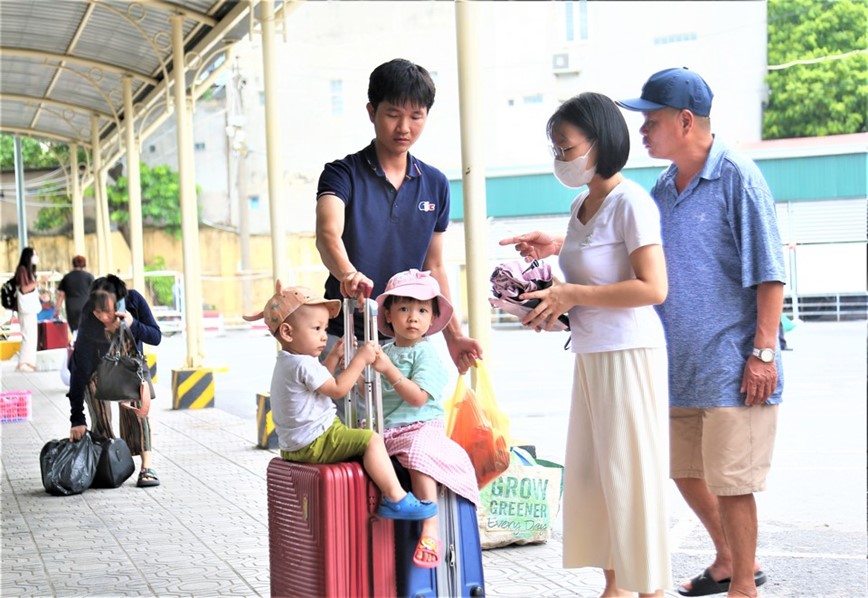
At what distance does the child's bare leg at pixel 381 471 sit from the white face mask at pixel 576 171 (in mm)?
992

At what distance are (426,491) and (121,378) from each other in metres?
3.86

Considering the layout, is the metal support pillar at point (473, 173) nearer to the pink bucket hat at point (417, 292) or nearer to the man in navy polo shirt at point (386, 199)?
the man in navy polo shirt at point (386, 199)

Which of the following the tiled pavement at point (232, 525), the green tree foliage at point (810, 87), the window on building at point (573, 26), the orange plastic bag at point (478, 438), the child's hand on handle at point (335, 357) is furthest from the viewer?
the window on building at point (573, 26)

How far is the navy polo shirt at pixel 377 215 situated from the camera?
12.1ft

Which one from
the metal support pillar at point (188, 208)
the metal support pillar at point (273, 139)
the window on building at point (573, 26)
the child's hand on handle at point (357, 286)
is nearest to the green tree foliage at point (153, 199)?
the window on building at point (573, 26)

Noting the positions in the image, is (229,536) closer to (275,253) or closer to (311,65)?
(275,253)

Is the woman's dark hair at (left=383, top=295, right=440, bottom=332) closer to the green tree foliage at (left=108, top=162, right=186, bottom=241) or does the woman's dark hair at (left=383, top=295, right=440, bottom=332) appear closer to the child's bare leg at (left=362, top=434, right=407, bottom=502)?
the child's bare leg at (left=362, top=434, right=407, bottom=502)

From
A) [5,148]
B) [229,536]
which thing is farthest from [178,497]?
[5,148]

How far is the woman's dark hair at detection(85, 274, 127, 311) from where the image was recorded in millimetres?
6656

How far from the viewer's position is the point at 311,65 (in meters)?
34.4

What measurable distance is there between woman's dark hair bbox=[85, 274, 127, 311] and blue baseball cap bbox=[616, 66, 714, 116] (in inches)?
160

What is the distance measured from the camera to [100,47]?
1255 centimetres

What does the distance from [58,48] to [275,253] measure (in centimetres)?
537

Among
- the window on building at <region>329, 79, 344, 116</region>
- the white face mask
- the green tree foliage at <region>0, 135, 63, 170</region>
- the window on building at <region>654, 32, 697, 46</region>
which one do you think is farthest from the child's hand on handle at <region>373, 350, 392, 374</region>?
the window on building at <region>329, 79, 344, 116</region>
